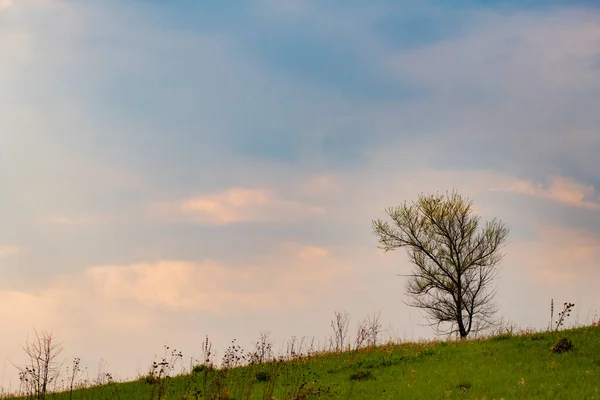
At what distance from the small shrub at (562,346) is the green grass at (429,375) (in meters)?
0.24

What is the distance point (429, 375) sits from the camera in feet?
57.7

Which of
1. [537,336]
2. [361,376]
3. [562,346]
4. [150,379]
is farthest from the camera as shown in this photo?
[150,379]

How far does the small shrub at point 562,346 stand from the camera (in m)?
19.1

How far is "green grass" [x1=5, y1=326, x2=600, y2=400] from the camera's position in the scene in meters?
14.9

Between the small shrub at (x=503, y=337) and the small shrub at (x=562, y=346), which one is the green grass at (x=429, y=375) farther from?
the small shrub at (x=562, y=346)

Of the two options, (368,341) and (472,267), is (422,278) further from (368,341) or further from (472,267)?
(368,341)

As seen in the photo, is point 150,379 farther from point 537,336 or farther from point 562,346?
point 562,346

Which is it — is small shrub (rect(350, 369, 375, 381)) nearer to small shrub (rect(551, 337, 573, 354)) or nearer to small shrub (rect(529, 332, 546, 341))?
Answer: small shrub (rect(551, 337, 573, 354))

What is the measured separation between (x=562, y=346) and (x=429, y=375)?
500cm

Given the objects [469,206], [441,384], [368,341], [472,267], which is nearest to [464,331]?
[472,267]

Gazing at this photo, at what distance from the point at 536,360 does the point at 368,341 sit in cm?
888

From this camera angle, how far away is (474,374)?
664 inches

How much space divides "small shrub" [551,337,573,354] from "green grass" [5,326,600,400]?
0.80 ft

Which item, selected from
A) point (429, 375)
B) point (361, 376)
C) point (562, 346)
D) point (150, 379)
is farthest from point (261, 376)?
point (562, 346)
